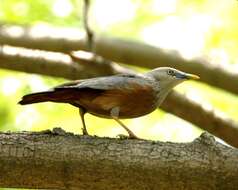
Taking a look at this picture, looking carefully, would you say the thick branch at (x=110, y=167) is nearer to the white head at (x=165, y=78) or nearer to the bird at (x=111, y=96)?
the bird at (x=111, y=96)

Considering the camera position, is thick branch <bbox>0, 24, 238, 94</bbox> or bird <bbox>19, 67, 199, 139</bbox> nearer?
bird <bbox>19, 67, 199, 139</bbox>

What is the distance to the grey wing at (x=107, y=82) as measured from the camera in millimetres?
3765

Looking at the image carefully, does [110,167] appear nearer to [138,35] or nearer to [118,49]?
[118,49]

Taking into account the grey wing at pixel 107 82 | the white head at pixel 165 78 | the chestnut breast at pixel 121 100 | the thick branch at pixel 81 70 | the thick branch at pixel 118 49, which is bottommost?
the chestnut breast at pixel 121 100

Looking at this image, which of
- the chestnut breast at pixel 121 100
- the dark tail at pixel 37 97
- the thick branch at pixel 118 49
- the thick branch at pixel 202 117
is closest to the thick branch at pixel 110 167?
the dark tail at pixel 37 97

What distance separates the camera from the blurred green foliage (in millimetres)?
7412

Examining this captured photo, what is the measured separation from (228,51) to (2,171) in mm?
4974

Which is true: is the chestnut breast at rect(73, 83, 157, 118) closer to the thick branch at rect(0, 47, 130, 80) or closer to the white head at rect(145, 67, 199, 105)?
the white head at rect(145, 67, 199, 105)

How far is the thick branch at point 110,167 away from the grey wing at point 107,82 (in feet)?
1.31

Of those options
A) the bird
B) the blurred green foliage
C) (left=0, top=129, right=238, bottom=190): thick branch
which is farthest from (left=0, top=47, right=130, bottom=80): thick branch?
(left=0, top=129, right=238, bottom=190): thick branch

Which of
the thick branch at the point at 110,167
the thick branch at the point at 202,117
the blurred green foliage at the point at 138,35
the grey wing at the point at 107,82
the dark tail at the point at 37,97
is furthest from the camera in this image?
the blurred green foliage at the point at 138,35

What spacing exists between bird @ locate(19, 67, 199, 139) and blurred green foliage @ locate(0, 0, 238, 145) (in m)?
3.24

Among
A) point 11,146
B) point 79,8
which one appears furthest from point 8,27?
point 11,146

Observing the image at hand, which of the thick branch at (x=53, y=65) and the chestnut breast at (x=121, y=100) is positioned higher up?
the thick branch at (x=53, y=65)
